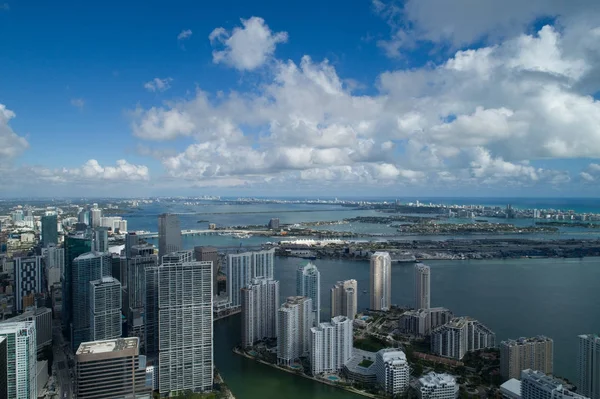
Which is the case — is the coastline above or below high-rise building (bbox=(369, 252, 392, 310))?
below

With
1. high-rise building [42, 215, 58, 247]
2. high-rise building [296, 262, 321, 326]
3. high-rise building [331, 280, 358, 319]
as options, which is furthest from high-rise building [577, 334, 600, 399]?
high-rise building [42, 215, 58, 247]

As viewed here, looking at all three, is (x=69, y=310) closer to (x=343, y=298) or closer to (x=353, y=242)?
(x=343, y=298)

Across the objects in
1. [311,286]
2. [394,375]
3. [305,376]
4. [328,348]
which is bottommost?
[305,376]

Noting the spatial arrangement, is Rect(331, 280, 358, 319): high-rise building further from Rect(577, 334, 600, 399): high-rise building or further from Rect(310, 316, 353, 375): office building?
Rect(577, 334, 600, 399): high-rise building

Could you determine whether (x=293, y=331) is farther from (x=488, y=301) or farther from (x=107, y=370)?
(x=488, y=301)

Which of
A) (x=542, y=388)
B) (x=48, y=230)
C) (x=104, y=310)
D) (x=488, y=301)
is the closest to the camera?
(x=542, y=388)

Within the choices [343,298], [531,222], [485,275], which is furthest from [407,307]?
[531,222]

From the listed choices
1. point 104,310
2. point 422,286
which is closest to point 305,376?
point 104,310
